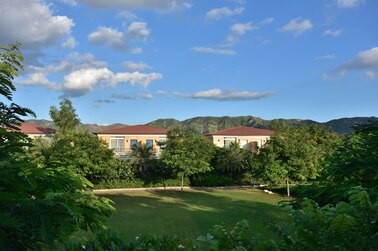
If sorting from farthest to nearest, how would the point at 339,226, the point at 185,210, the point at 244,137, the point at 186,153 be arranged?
1. the point at 244,137
2. the point at 186,153
3. the point at 185,210
4. the point at 339,226

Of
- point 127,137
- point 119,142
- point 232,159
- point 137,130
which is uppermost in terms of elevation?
point 137,130

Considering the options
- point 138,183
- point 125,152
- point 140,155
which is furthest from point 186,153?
point 125,152

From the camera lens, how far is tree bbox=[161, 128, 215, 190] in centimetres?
3641

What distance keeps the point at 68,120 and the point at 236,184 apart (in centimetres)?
2556

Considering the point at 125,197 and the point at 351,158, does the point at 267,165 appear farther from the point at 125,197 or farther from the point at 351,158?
the point at 351,158

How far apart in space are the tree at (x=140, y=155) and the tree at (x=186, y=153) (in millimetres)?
1861

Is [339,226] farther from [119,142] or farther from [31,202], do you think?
[119,142]

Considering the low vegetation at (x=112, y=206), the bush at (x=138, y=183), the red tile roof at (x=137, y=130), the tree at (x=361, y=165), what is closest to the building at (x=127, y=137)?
the red tile roof at (x=137, y=130)

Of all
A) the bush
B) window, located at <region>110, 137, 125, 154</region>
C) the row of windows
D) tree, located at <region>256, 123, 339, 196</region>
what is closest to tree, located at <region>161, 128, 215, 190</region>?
the bush

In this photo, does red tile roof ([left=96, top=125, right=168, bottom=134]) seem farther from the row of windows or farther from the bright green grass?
the bright green grass

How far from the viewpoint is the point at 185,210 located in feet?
82.6

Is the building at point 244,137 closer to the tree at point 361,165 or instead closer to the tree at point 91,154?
the tree at point 91,154

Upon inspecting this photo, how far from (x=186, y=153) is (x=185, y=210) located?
12.2 meters

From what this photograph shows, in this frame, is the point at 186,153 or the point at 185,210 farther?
the point at 186,153
